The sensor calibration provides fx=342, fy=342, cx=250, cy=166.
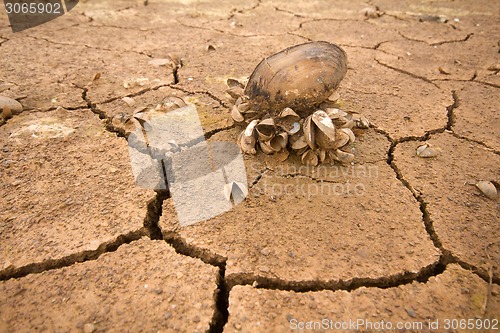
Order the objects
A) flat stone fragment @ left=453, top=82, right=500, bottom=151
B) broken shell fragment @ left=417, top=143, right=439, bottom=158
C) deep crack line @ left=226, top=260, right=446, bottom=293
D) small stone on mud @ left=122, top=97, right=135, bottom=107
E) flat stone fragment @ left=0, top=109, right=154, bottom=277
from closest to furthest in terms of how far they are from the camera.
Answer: deep crack line @ left=226, top=260, right=446, bottom=293, flat stone fragment @ left=0, top=109, right=154, bottom=277, broken shell fragment @ left=417, top=143, right=439, bottom=158, flat stone fragment @ left=453, top=82, right=500, bottom=151, small stone on mud @ left=122, top=97, right=135, bottom=107

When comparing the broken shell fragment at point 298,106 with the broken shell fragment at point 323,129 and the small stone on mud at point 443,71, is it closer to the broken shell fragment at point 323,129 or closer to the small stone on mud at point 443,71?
the broken shell fragment at point 323,129

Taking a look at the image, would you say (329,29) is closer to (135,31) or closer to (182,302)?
(135,31)

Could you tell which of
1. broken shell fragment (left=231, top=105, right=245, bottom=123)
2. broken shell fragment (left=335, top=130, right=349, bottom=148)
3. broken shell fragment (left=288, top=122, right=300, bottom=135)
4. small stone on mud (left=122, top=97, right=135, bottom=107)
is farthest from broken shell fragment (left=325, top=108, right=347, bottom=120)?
small stone on mud (left=122, top=97, right=135, bottom=107)

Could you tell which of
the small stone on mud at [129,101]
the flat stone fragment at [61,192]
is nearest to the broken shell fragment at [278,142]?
the flat stone fragment at [61,192]

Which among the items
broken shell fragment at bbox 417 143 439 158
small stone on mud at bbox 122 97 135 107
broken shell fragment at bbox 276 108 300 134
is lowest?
broken shell fragment at bbox 417 143 439 158

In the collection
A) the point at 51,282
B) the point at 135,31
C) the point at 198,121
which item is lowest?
the point at 51,282

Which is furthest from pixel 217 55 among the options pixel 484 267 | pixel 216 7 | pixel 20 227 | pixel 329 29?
pixel 484 267

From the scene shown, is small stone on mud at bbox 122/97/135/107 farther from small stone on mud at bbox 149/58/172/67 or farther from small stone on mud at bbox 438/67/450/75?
small stone on mud at bbox 438/67/450/75
